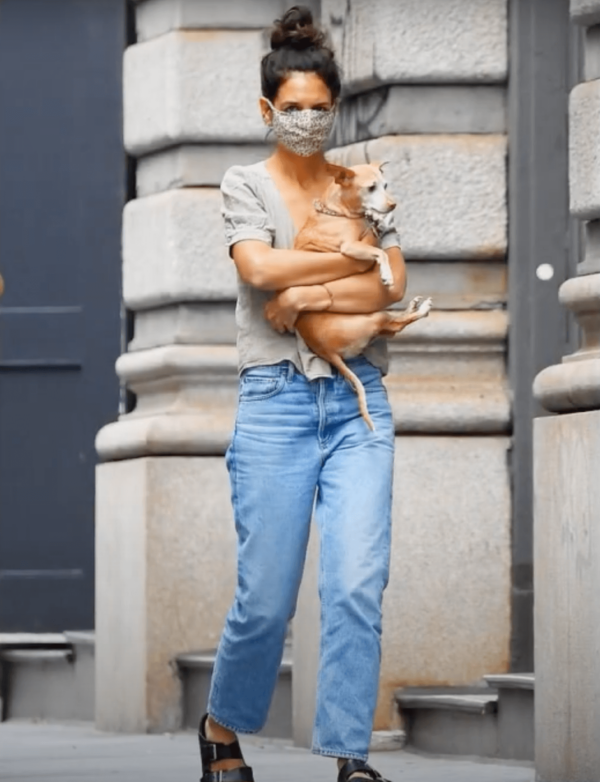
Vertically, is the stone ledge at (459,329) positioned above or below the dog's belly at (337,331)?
above

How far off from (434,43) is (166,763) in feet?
8.61

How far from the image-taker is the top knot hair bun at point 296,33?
21.4ft

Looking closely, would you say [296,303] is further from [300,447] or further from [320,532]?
[320,532]

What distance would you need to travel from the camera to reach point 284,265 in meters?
6.41

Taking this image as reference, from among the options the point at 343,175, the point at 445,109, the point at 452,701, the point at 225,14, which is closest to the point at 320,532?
the point at 343,175

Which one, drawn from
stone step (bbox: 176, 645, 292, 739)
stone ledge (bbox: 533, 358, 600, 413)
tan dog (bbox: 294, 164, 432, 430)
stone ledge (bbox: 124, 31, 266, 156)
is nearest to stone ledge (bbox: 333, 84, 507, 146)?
stone ledge (bbox: 124, 31, 266, 156)

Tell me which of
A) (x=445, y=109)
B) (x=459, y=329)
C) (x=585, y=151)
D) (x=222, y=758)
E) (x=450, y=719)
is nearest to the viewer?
(x=222, y=758)

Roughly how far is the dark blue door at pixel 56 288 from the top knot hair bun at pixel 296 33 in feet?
16.5

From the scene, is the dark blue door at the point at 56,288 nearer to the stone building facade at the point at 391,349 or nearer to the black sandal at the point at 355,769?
the stone building facade at the point at 391,349

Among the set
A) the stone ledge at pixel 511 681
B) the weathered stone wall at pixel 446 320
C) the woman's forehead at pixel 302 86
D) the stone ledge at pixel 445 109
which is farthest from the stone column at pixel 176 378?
the woman's forehead at pixel 302 86

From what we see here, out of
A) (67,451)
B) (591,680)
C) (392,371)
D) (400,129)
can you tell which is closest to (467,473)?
(392,371)

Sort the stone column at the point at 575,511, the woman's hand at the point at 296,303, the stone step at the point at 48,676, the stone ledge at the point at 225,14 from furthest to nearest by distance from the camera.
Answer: the stone step at the point at 48,676 < the stone ledge at the point at 225,14 < the stone column at the point at 575,511 < the woman's hand at the point at 296,303

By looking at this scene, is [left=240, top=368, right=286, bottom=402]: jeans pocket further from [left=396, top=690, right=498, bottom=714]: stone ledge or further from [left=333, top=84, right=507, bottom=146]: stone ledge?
[left=333, top=84, right=507, bottom=146]: stone ledge

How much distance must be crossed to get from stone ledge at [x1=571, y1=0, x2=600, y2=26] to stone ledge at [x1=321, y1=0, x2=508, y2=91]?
156cm
